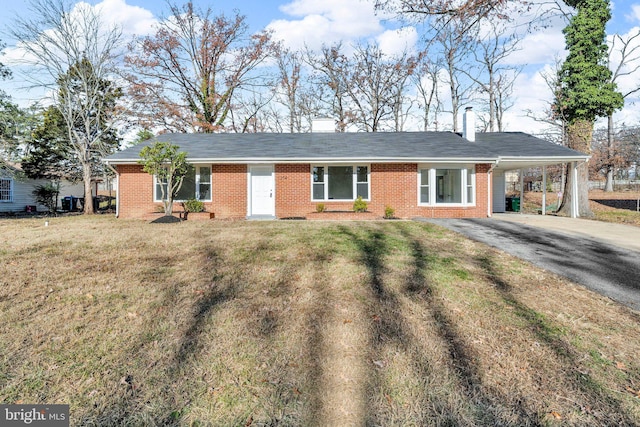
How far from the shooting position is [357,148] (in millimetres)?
14984

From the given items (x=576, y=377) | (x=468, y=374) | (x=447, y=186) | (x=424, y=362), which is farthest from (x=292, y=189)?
(x=576, y=377)

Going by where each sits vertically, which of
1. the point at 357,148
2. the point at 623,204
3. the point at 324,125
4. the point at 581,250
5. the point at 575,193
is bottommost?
the point at 581,250

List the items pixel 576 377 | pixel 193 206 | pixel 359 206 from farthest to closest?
1. pixel 359 206
2. pixel 193 206
3. pixel 576 377

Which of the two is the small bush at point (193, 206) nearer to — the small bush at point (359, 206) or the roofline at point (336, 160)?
the roofline at point (336, 160)

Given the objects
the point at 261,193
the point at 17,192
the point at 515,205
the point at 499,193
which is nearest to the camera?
the point at 261,193

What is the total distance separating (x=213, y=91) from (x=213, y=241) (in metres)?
22.2

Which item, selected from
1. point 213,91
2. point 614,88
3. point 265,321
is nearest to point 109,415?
point 265,321

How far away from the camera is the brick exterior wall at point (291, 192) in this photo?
1419 centimetres

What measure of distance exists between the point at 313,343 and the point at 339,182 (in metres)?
11.5

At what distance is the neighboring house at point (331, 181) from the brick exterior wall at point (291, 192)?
0.04 meters

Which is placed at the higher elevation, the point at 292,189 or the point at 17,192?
the point at 17,192

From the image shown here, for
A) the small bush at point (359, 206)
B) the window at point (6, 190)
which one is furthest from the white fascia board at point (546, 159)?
the window at point (6, 190)

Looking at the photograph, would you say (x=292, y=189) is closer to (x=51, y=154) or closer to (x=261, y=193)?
(x=261, y=193)

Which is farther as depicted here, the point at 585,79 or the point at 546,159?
the point at 585,79
